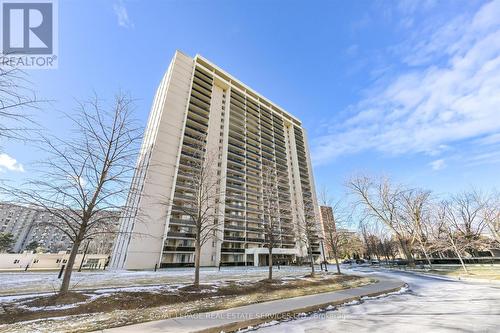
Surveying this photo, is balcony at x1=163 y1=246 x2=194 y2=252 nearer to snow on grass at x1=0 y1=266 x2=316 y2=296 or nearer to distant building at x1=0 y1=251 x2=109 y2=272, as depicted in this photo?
distant building at x1=0 y1=251 x2=109 y2=272

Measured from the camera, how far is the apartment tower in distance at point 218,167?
3656 centimetres

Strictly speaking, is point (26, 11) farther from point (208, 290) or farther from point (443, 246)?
point (443, 246)

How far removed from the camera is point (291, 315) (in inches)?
293

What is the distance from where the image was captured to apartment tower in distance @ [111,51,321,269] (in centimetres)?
3656

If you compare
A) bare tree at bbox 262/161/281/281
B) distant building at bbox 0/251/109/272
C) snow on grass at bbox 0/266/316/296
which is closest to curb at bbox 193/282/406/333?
bare tree at bbox 262/161/281/281

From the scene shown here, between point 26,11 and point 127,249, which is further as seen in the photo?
point 127,249

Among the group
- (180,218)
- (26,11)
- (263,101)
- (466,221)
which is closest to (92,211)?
(26,11)

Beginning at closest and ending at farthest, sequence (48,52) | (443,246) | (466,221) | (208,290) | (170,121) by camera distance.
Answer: (48,52) → (208,290) → (443,246) → (466,221) → (170,121)

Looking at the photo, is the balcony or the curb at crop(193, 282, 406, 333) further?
the balcony

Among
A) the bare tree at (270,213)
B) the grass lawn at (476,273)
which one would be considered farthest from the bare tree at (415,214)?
the bare tree at (270,213)

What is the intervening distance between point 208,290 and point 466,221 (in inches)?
1902

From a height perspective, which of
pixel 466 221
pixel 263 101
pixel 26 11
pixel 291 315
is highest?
pixel 263 101

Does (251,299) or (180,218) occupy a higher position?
(180,218)

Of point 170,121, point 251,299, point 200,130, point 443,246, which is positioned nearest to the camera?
point 251,299
